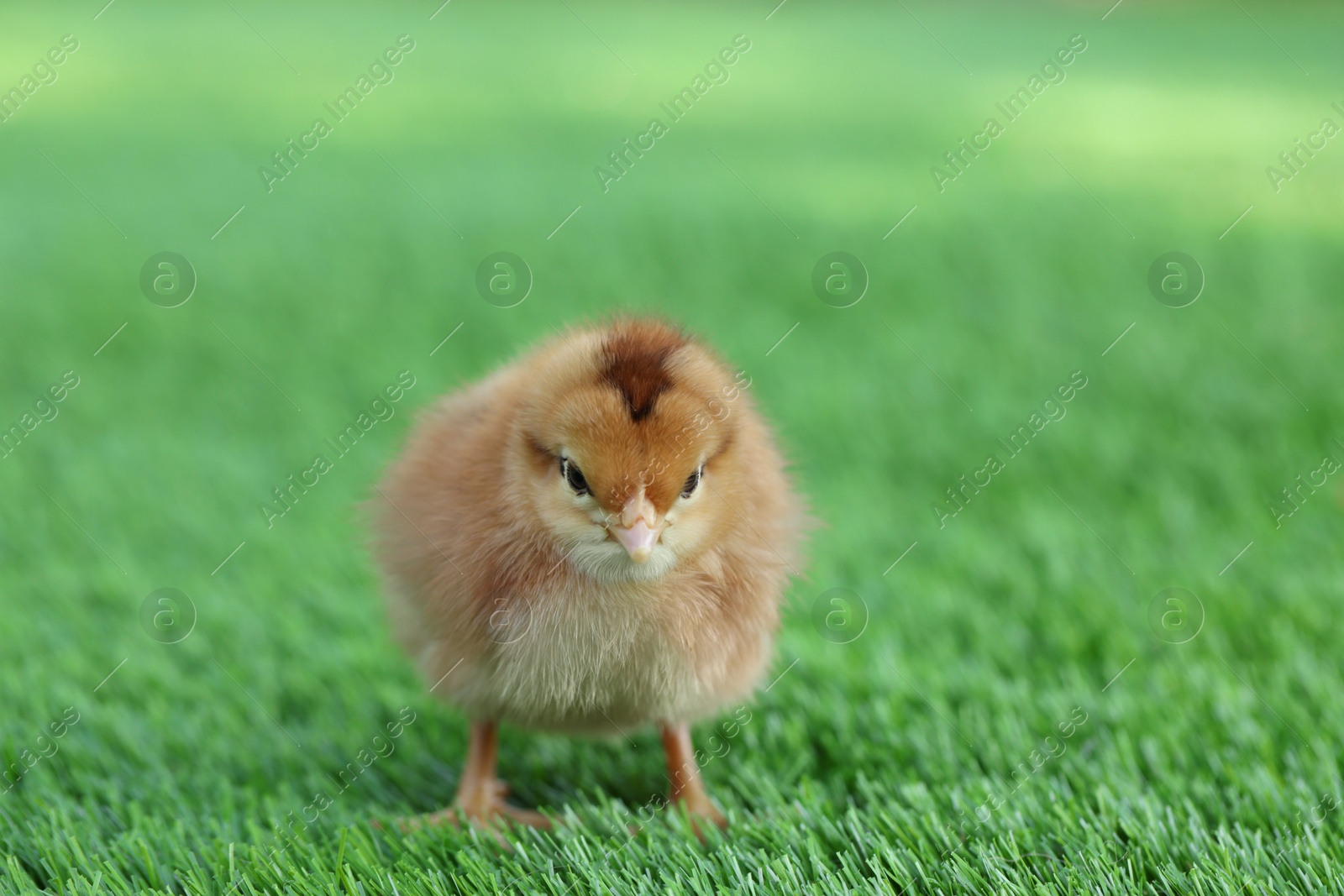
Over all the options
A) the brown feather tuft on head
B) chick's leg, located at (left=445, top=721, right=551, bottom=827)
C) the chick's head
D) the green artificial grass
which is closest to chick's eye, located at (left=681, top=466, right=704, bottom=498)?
the chick's head

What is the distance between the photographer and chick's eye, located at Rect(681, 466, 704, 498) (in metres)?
1.78

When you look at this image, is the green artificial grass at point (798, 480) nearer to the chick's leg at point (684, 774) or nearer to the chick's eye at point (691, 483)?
the chick's leg at point (684, 774)

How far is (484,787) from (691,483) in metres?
0.89

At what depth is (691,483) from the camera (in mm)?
1792

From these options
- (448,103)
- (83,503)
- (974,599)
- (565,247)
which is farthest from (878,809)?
(448,103)

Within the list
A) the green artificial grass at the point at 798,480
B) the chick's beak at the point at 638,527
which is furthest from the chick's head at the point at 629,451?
the green artificial grass at the point at 798,480

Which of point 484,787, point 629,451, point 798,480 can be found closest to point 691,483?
point 629,451

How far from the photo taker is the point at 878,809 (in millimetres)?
2086

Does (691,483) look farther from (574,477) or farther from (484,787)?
(484,787)

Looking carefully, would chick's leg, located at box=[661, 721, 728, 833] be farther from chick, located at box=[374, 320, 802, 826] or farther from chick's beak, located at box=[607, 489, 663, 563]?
chick's beak, located at box=[607, 489, 663, 563]

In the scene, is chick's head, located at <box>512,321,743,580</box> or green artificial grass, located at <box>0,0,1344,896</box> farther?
green artificial grass, located at <box>0,0,1344,896</box>

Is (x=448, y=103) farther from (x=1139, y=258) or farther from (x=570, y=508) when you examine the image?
(x=570, y=508)

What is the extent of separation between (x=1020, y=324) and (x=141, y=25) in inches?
438

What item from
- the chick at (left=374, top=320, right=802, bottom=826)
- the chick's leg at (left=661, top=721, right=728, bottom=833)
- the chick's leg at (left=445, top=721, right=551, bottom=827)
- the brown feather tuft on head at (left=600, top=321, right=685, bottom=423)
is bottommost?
the chick's leg at (left=661, top=721, right=728, bottom=833)
